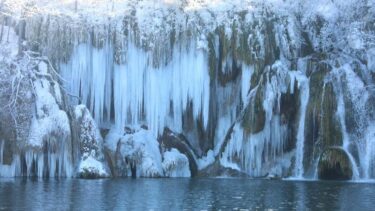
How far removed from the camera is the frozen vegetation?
3775cm

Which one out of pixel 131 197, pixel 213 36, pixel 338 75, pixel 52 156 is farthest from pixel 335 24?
pixel 131 197

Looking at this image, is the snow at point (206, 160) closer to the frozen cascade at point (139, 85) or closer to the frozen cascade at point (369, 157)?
the frozen cascade at point (139, 85)

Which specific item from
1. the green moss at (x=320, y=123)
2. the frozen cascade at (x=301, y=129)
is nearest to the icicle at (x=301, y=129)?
the frozen cascade at (x=301, y=129)

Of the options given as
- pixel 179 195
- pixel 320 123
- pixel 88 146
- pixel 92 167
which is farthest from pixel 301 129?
pixel 179 195

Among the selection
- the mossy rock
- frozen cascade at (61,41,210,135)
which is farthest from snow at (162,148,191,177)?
the mossy rock

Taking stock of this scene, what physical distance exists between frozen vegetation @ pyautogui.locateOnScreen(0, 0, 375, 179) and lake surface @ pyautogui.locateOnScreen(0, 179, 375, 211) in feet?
13.4

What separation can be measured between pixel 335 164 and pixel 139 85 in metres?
13.6

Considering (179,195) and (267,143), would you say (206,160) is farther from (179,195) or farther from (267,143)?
(179,195)

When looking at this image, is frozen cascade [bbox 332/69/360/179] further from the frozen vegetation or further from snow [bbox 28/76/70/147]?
snow [bbox 28/76/70/147]

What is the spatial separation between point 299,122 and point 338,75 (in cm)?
374

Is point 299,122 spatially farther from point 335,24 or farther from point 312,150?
point 335,24

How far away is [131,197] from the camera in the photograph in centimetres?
2598

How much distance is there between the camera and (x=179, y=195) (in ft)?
89.5

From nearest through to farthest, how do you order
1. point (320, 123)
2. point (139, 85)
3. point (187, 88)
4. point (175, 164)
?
point (320, 123) < point (175, 164) < point (139, 85) < point (187, 88)
